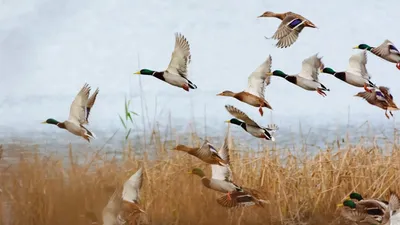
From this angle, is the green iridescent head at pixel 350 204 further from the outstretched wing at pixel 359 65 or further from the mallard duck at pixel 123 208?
the mallard duck at pixel 123 208

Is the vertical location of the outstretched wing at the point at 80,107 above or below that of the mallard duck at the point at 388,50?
below

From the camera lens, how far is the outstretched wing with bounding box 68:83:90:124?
2611mm

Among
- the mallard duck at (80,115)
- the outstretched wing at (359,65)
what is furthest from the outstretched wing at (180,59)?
the outstretched wing at (359,65)

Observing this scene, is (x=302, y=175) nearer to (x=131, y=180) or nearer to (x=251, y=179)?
(x=251, y=179)

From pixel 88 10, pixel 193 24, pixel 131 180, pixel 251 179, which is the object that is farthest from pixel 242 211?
pixel 88 10

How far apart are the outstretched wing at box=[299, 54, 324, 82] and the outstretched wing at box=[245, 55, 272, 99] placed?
0.10m

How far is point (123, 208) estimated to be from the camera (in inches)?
102

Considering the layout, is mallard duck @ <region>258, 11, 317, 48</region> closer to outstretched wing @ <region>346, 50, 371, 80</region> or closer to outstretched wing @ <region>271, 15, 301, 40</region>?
outstretched wing @ <region>271, 15, 301, 40</region>

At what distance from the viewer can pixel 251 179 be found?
2.62m

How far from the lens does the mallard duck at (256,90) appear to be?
2596 mm

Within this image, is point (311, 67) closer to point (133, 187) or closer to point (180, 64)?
point (180, 64)

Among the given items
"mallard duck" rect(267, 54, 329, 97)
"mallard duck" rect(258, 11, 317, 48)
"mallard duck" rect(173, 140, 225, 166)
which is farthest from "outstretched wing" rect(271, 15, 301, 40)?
"mallard duck" rect(173, 140, 225, 166)

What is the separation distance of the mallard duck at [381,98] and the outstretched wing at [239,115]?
34 centimetres

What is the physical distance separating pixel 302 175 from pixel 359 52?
1.30ft
